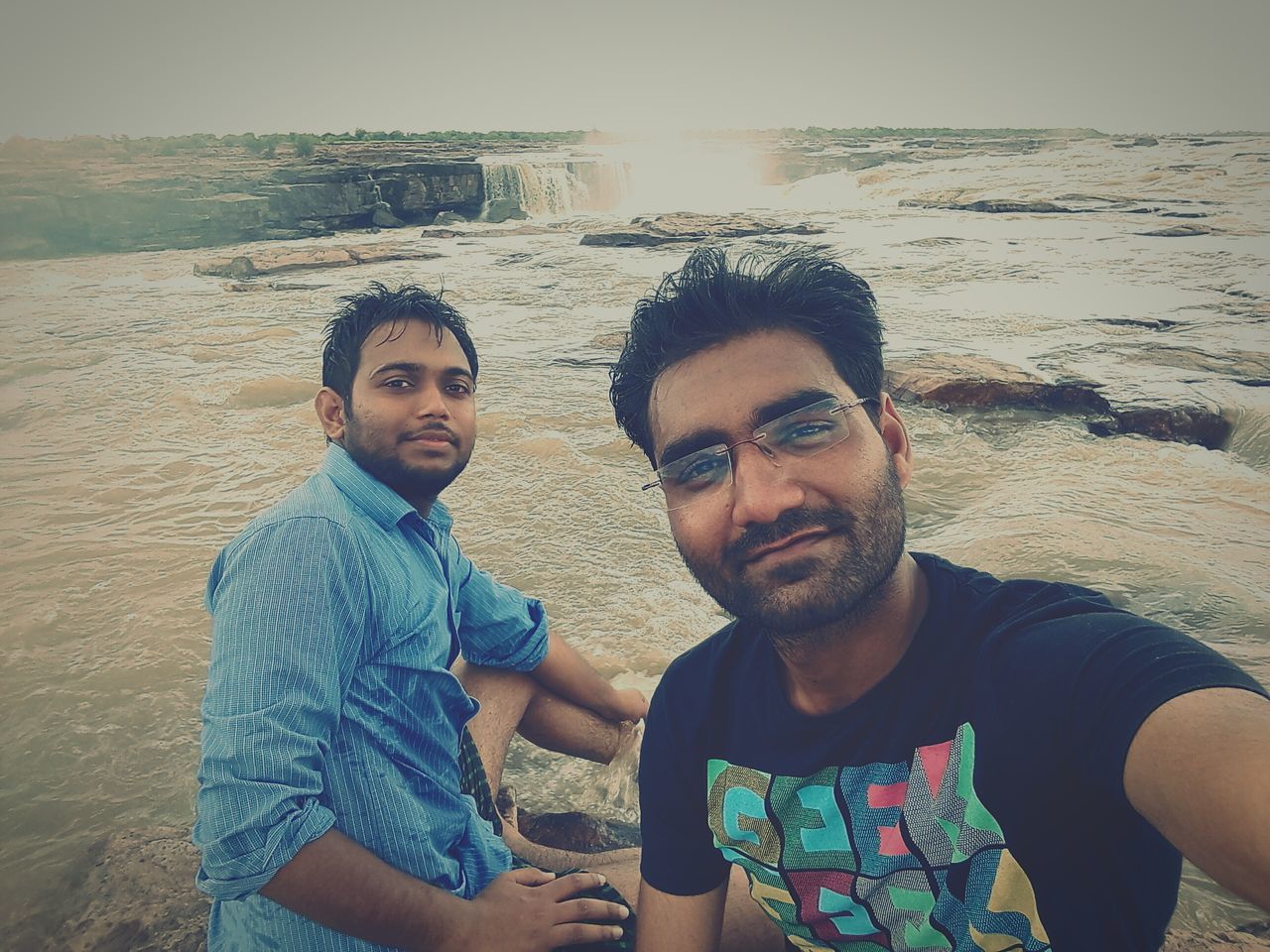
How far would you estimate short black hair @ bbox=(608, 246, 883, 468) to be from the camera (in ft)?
4.94

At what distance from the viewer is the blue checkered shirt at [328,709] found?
4.44ft

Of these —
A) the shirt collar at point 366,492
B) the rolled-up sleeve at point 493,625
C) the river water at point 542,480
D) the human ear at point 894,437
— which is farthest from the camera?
the river water at point 542,480

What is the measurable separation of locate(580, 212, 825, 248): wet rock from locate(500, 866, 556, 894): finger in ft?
49.3

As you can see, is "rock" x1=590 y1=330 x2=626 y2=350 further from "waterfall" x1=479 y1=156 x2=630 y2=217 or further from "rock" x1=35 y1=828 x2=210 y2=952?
"waterfall" x1=479 y1=156 x2=630 y2=217

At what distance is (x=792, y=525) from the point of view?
1277 millimetres

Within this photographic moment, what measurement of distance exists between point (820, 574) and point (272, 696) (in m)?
0.93

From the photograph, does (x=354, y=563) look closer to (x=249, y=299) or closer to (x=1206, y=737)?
(x=1206, y=737)

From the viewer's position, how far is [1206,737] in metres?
0.87

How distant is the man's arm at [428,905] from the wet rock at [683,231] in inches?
594

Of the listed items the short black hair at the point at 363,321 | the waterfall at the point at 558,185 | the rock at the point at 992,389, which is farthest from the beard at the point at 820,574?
the waterfall at the point at 558,185

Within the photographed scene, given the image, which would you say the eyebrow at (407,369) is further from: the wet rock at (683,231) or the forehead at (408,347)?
the wet rock at (683,231)

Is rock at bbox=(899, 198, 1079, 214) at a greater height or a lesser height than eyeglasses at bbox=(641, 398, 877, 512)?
lesser

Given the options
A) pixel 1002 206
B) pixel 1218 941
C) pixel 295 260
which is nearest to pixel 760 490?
pixel 1218 941

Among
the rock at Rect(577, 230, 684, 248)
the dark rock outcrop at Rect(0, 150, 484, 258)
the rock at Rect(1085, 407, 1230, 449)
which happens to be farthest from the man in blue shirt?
the dark rock outcrop at Rect(0, 150, 484, 258)
